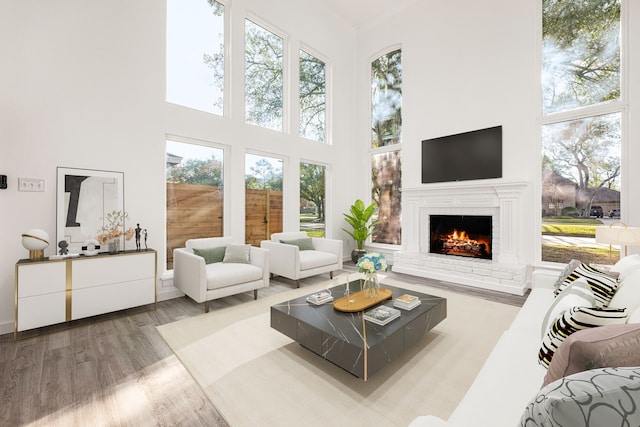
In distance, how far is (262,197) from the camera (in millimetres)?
4941

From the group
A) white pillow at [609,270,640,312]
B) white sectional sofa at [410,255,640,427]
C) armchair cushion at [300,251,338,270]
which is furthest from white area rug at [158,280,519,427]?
armchair cushion at [300,251,338,270]

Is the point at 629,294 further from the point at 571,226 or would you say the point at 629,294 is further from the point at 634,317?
the point at 571,226

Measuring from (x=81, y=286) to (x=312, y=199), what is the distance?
3867 mm

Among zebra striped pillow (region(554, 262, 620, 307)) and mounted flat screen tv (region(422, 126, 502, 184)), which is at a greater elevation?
mounted flat screen tv (region(422, 126, 502, 184))

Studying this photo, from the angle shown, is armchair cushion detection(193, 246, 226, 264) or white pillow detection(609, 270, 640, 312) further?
armchair cushion detection(193, 246, 226, 264)

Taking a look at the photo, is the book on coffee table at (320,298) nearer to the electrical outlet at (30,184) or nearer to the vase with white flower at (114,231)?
the vase with white flower at (114,231)

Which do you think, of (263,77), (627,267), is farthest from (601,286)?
(263,77)

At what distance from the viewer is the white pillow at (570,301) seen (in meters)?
1.49

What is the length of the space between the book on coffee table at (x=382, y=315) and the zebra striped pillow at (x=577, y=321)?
0.94 m

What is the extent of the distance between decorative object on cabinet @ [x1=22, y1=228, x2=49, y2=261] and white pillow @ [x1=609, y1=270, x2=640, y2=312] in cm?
438

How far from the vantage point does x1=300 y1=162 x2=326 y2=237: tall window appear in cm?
559

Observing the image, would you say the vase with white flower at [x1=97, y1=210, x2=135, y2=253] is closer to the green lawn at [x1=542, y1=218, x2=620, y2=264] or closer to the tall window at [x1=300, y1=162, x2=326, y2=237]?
the tall window at [x1=300, y1=162, x2=326, y2=237]

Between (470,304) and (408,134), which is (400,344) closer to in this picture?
(470,304)

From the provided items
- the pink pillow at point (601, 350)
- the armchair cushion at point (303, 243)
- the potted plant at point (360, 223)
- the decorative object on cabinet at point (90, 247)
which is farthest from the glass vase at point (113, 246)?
the potted plant at point (360, 223)
